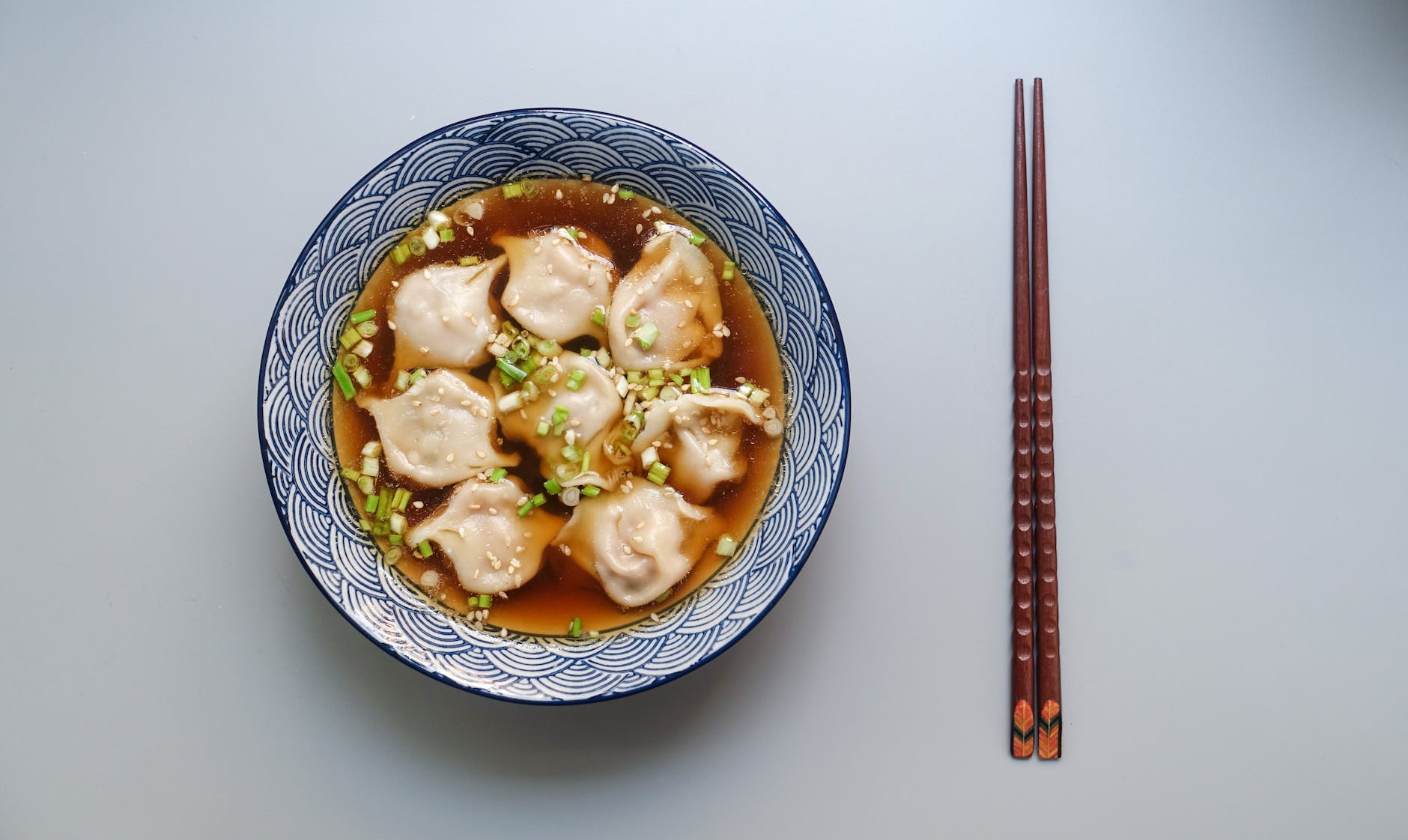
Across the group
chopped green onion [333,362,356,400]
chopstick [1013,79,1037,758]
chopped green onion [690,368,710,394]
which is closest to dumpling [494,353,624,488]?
chopped green onion [690,368,710,394]

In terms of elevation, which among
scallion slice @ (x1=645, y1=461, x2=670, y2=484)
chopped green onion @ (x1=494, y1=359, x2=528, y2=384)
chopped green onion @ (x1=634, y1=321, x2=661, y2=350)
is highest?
chopped green onion @ (x1=634, y1=321, x2=661, y2=350)

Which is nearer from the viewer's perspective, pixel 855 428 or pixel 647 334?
pixel 647 334

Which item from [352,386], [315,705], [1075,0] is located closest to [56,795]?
[315,705]

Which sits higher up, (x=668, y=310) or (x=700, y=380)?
(x=668, y=310)

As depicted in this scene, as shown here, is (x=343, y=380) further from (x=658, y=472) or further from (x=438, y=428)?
(x=658, y=472)

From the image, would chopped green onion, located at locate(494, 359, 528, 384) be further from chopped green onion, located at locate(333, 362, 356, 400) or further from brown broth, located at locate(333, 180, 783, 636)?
chopped green onion, located at locate(333, 362, 356, 400)

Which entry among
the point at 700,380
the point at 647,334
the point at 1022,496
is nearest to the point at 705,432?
the point at 700,380
